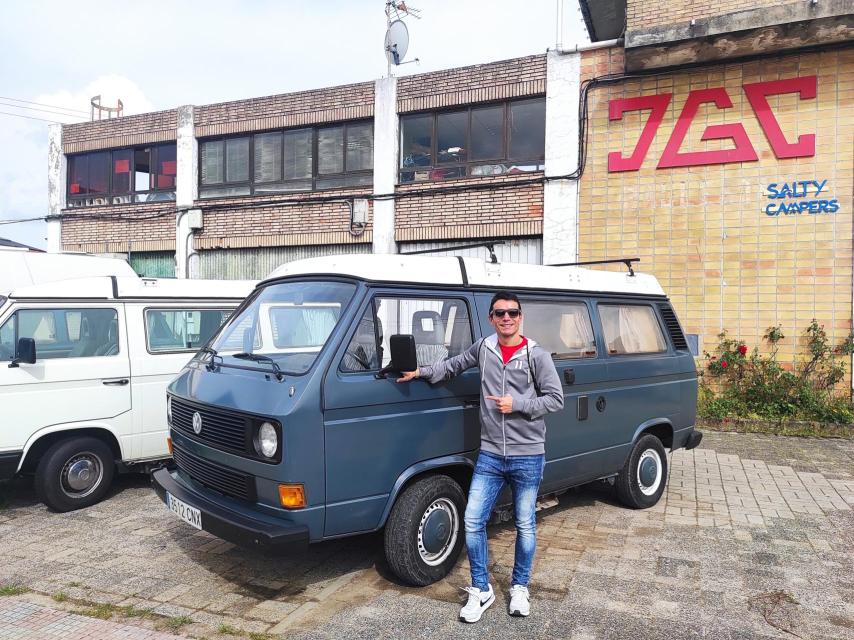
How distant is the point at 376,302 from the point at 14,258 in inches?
237

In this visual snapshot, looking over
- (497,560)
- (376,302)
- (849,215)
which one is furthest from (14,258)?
(849,215)

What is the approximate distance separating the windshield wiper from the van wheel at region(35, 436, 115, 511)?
242cm

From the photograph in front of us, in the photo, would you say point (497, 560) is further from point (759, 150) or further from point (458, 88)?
point (458, 88)

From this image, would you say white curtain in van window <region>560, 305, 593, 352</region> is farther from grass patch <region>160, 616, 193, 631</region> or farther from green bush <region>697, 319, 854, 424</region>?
green bush <region>697, 319, 854, 424</region>

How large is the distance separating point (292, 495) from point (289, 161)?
A: 460 inches

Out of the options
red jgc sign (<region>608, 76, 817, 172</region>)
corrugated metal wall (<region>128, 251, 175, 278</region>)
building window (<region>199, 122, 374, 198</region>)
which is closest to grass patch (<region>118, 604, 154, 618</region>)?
red jgc sign (<region>608, 76, 817, 172</region>)

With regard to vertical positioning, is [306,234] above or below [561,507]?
above

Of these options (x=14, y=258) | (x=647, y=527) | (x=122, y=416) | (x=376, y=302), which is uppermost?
(x=14, y=258)

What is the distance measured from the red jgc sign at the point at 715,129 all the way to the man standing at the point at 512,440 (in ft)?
26.7

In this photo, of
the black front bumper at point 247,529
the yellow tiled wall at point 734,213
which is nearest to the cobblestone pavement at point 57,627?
the black front bumper at point 247,529

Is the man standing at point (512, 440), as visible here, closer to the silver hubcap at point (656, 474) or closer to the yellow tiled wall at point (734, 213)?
the silver hubcap at point (656, 474)

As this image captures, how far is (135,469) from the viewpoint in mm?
6402

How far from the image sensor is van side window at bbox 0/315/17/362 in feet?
18.7

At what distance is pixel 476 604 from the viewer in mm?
3805
